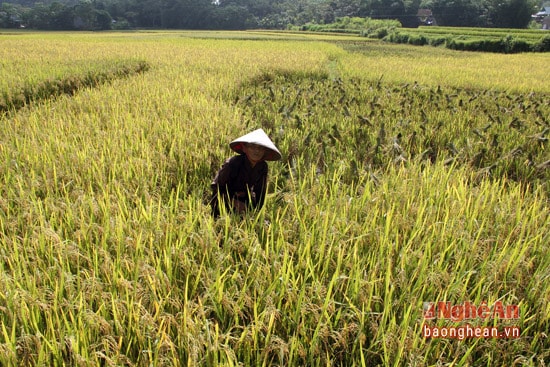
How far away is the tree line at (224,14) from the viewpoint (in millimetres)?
48562

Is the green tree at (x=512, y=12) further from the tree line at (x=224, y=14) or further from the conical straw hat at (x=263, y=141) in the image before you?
the conical straw hat at (x=263, y=141)

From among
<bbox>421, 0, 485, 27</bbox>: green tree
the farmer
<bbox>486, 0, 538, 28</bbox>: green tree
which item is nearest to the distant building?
<bbox>421, 0, 485, 27</bbox>: green tree

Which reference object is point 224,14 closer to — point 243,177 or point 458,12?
point 458,12

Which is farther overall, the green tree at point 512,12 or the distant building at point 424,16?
the distant building at point 424,16

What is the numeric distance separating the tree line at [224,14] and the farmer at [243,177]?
57.2 m

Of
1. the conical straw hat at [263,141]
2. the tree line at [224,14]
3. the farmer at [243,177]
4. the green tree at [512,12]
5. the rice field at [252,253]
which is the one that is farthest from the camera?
the tree line at [224,14]

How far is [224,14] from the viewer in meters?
60.3

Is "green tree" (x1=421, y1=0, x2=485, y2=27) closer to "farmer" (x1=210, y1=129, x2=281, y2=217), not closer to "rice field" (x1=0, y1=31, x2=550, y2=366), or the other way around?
"rice field" (x1=0, y1=31, x2=550, y2=366)

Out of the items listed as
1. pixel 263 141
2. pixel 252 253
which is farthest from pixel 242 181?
pixel 252 253

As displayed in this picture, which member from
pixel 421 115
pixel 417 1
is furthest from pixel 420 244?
pixel 417 1

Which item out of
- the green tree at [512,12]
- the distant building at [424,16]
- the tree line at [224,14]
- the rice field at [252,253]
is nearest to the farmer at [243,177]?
the rice field at [252,253]

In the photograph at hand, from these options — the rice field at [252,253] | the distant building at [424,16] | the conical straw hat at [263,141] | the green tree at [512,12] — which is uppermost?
the distant building at [424,16]

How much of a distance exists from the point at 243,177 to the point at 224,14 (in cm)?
6581

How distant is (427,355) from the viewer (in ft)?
3.97
